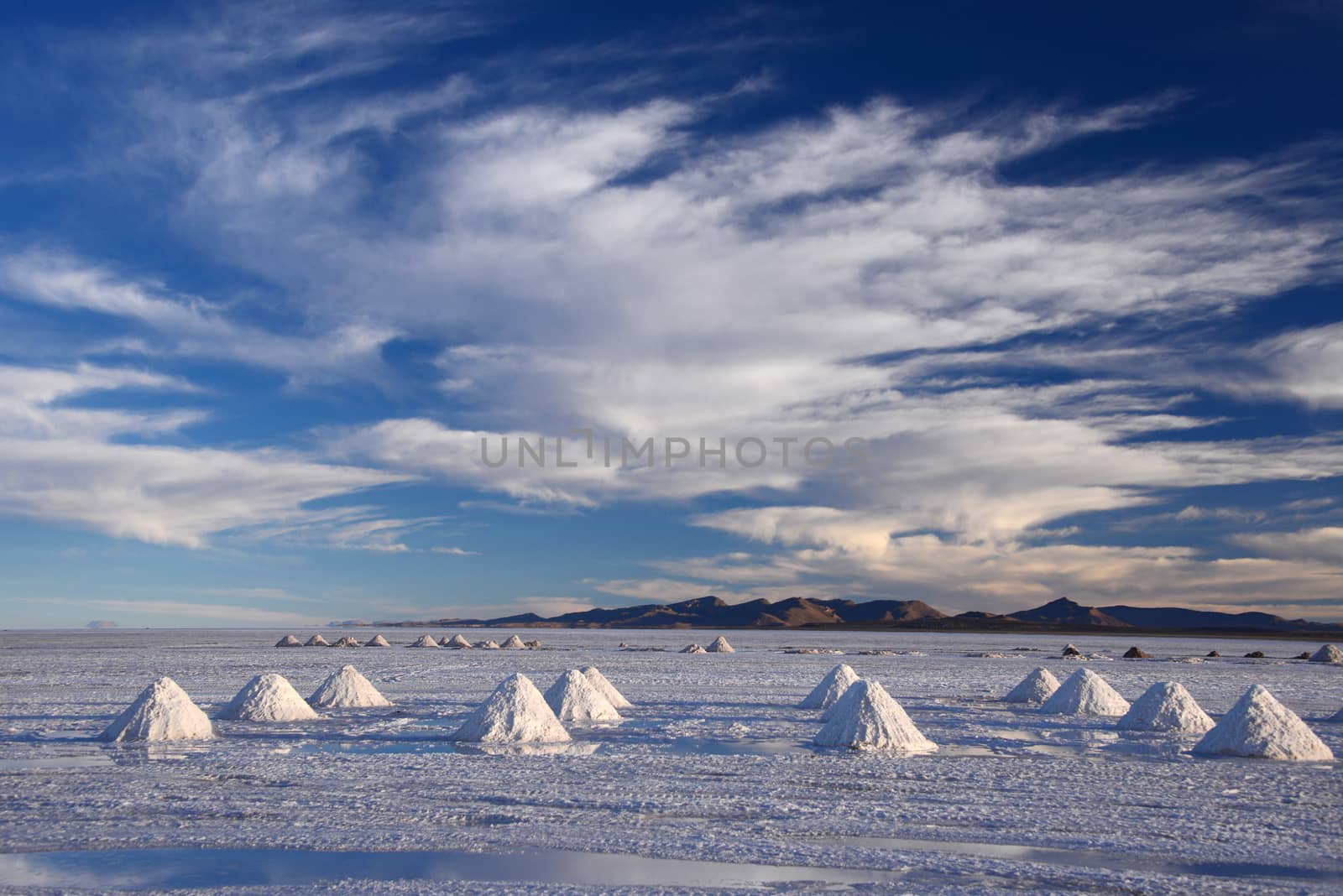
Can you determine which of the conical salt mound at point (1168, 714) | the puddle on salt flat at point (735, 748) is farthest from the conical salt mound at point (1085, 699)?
the puddle on salt flat at point (735, 748)

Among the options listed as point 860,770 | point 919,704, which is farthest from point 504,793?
point 919,704

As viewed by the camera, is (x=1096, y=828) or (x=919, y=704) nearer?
(x=1096, y=828)

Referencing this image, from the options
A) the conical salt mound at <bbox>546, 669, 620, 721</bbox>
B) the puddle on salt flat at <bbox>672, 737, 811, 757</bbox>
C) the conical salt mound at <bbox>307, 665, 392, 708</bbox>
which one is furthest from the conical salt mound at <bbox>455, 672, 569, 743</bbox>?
the conical salt mound at <bbox>307, 665, 392, 708</bbox>

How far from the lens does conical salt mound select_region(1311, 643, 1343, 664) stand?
47188mm

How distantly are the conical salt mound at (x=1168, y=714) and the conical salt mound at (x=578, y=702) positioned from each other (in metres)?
8.63

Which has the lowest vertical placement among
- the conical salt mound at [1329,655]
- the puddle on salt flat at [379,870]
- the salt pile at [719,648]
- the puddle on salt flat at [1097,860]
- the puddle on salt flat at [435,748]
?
the conical salt mound at [1329,655]

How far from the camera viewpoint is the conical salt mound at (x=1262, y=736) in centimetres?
1280

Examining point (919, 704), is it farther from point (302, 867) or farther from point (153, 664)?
point (153, 664)

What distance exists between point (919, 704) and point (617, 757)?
9.51m

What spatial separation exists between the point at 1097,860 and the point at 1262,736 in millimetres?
7024

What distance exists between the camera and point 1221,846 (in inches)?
314

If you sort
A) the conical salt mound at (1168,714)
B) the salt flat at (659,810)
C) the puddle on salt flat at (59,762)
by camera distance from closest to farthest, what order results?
the salt flat at (659,810), the puddle on salt flat at (59,762), the conical salt mound at (1168,714)

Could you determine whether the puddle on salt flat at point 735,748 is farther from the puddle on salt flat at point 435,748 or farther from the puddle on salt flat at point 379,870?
the puddle on salt flat at point 379,870

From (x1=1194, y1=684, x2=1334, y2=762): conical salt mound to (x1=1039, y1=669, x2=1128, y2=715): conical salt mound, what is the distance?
16.6 feet
